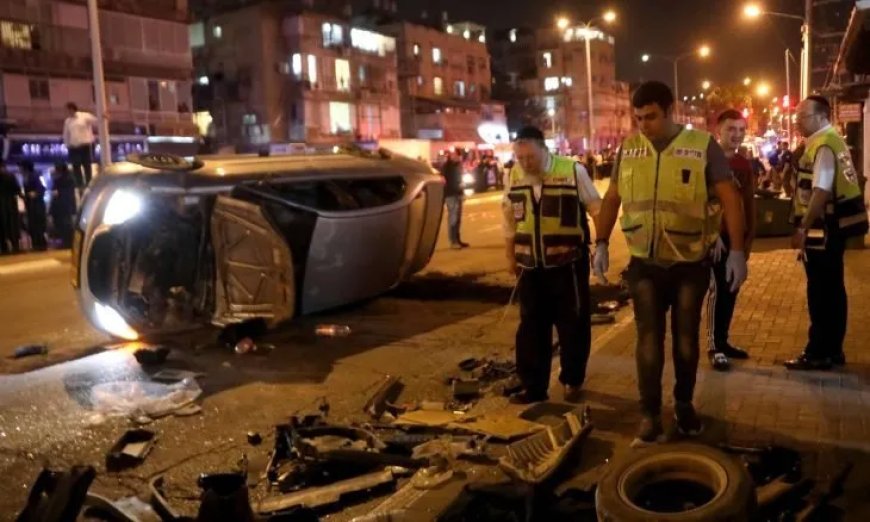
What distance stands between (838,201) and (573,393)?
2.27 m

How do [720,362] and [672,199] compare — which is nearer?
[672,199]

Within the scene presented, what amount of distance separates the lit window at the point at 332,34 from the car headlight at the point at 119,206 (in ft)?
162

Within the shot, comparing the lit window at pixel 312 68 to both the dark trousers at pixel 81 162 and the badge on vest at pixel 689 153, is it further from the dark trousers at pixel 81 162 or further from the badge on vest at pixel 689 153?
the badge on vest at pixel 689 153

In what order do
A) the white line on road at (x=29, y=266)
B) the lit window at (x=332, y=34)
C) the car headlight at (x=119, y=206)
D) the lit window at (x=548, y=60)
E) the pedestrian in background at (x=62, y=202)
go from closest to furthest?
the car headlight at (x=119, y=206) → the white line on road at (x=29, y=266) → the pedestrian in background at (x=62, y=202) → the lit window at (x=332, y=34) → the lit window at (x=548, y=60)

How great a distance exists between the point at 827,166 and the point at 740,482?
3183 millimetres

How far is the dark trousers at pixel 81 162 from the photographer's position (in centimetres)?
2009

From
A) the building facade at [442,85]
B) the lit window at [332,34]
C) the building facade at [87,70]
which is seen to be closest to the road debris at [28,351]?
the building facade at [87,70]

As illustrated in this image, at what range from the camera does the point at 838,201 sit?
240 inches

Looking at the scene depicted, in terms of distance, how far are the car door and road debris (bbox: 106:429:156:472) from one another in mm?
2754

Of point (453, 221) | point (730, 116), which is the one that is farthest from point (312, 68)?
point (730, 116)

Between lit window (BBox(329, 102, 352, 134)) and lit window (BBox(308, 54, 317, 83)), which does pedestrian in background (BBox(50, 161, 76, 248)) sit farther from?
lit window (BBox(329, 102, 352, 134))

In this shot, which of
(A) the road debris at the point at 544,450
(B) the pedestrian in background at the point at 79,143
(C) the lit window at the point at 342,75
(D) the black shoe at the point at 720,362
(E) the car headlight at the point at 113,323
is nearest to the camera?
(A) the road debris at the point at 544,450

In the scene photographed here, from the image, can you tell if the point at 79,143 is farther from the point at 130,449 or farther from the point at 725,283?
→ the point at 725,283

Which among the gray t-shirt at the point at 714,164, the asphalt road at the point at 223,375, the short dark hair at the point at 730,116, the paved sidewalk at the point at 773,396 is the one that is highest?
the short dark hair at the point at 730,116
